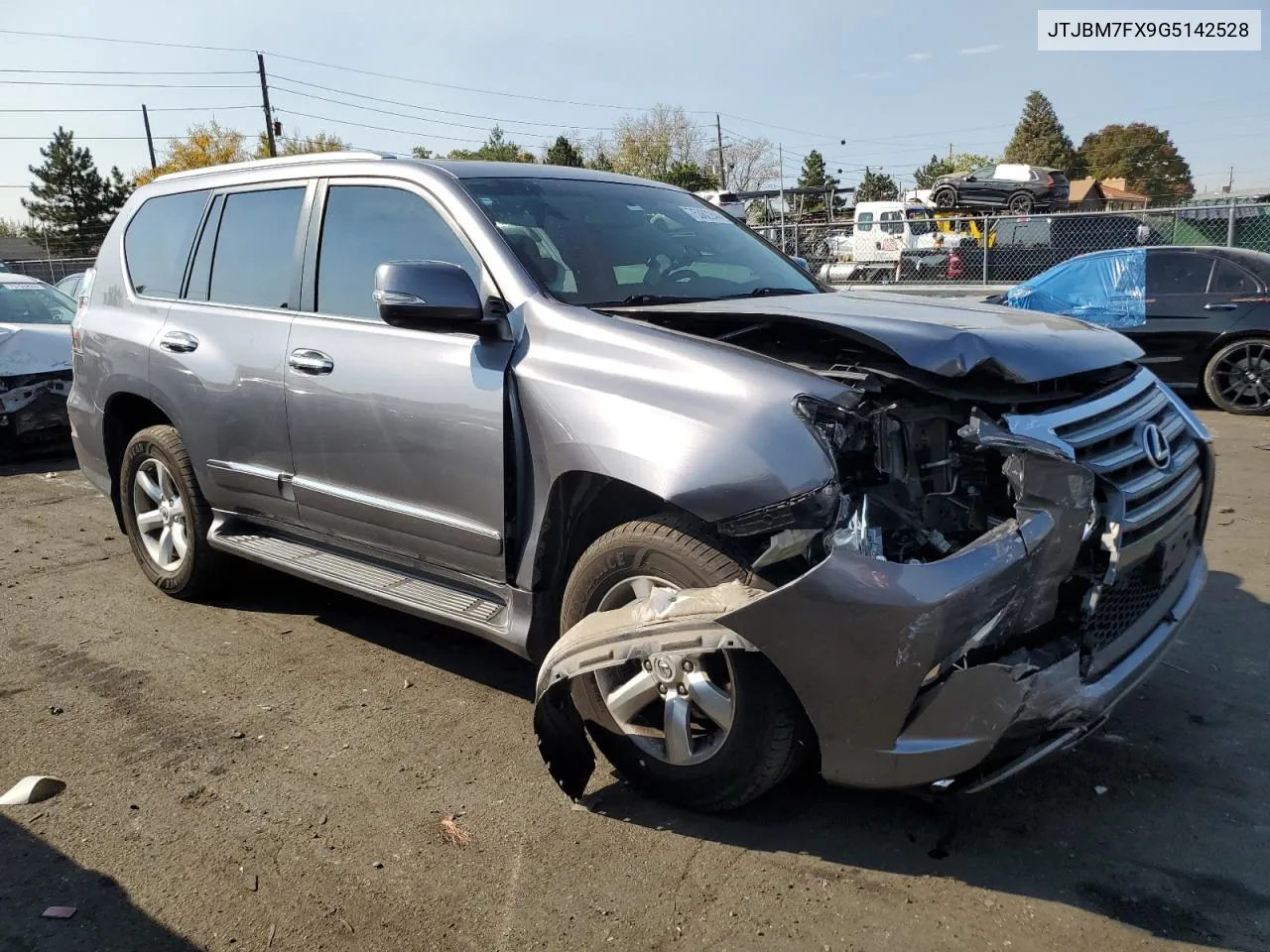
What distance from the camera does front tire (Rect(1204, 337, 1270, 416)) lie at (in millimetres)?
9070

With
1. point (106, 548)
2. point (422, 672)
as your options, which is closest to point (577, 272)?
point (422, 672)

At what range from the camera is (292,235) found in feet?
13.6

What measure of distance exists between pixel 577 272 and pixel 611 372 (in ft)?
2.23

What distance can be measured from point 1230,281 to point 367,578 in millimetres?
8766

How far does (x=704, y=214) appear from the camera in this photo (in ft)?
14.6

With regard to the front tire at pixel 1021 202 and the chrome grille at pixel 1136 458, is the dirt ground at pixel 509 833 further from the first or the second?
the front tire at pixel 1021 202

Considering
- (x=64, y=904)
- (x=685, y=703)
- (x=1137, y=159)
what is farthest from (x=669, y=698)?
(x=1137, y=159)

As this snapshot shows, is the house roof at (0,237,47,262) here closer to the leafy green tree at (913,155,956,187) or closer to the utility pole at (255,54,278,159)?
the utility pole at (255,54,278,159)

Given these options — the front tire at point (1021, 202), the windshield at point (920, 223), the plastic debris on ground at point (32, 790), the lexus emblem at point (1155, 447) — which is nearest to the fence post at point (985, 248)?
the windshield at point (920, 223)

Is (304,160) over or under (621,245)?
over

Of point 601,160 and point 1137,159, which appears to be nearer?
point 601,160

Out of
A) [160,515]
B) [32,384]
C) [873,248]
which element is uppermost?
[873,248]

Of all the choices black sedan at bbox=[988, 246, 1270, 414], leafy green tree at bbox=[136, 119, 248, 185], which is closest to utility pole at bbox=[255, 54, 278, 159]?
leafy green tree at bbox=[136, 119, 248, 185]

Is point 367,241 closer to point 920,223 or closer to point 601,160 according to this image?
point 920,223
